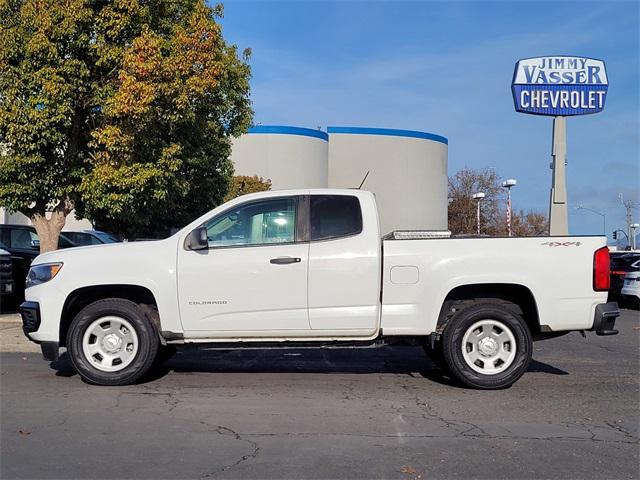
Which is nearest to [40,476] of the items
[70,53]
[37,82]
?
[37,82]

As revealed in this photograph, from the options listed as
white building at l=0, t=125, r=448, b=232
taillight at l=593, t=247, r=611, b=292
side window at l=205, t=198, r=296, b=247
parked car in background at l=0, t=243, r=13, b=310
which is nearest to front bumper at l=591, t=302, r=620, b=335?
taillight at l=593, t=247, r=611, b=292

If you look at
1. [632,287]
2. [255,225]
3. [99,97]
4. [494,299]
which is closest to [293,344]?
[255,225]

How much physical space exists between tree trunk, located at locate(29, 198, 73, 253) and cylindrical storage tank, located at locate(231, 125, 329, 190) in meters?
28.6

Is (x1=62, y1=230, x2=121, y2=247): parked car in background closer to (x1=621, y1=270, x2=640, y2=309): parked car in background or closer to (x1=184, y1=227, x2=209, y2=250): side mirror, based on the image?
A: (x1=184, y1=227, x2=209, y2=250): side mirror

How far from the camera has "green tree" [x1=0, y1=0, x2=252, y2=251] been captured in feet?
36.6

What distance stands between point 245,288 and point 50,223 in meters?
8.04

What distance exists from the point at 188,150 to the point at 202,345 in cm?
808

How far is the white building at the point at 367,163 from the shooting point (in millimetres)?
42375

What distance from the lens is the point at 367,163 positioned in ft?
160

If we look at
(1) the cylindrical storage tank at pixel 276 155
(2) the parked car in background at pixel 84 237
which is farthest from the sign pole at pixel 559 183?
(1) the cylindrical storage tank at pixel 276 155

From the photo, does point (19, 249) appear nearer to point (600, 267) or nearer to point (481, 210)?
point (600, 267)

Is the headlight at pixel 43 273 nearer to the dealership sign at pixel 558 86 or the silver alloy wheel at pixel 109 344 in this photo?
the silver alloy wheel at pixel 109 344

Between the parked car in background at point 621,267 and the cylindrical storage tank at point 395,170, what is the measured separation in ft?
96.9

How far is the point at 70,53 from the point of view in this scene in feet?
38.5
